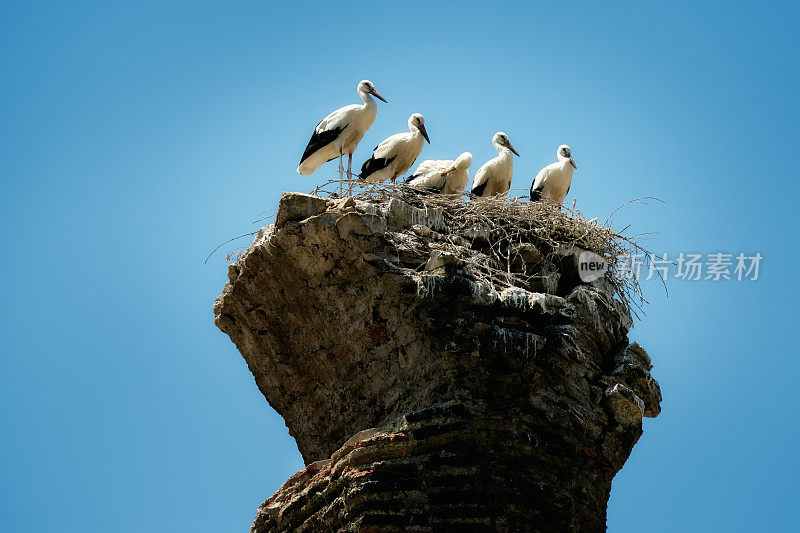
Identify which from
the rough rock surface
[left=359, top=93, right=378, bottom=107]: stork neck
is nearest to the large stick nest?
the rough rock surface

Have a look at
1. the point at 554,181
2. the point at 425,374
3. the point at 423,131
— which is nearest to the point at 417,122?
the point at 423,131

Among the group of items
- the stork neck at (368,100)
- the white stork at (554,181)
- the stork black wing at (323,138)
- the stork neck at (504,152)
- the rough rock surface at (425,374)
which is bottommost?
the rough rock surface at (425,374)

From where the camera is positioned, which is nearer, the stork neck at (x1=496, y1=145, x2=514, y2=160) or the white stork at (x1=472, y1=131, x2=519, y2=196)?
the white stork at (x1=472, y1=131, x2=519, y2=196)

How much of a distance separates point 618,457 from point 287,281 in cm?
343

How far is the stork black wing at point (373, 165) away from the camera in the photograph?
44.5ft

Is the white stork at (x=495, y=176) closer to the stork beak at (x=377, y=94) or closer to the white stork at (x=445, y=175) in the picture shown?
the white stork at (x=445, y=175)

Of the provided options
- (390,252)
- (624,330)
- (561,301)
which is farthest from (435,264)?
(624,330)

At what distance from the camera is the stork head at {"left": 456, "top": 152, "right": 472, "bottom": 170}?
44.4 feet

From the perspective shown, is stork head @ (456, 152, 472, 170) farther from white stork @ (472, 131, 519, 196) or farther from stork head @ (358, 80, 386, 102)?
stork head @ (358, 80, 386, 102)

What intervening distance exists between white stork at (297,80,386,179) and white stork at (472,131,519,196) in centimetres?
163

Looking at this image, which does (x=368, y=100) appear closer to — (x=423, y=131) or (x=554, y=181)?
(x=423, y=131)

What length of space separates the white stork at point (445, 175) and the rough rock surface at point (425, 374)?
319 cm

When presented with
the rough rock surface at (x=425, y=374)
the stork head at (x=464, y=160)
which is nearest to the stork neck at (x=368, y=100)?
the stork head at (x=464, y=160)

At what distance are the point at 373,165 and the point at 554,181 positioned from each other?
244 centimetres
